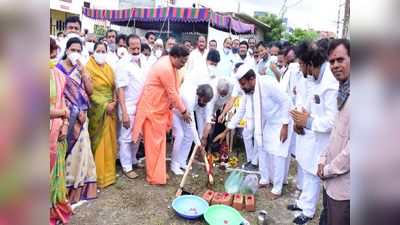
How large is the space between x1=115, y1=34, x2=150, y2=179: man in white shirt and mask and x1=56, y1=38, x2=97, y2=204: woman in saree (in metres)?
0.56

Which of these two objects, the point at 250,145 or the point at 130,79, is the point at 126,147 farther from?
the point at 250,145

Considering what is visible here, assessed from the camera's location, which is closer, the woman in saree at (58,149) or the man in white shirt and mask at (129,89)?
the woman in saree at (58,149)

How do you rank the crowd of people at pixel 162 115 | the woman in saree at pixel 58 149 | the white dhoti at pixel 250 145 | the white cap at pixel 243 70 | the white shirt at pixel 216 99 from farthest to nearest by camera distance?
the white dhoti at pixel 250 145 → the white shirt at pixel 216 99 → the white cap at pixel 243 70 → the crowd of people at pixel 162 115 → the woman in saree at pixel 58 149

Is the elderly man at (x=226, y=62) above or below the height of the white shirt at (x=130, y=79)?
above

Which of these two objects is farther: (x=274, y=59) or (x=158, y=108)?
(x=274, y=59)

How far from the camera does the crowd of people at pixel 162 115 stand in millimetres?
2703

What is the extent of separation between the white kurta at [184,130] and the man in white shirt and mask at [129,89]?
0.67 metres

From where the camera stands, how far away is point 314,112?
2.85m

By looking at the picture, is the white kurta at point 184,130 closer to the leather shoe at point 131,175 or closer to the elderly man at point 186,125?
the elderly man at point 186,125

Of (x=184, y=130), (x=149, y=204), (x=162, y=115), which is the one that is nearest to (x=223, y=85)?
(x=184, y=130)

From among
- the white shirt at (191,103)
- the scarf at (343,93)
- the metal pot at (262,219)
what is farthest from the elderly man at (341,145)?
the white shirt at (191,103)

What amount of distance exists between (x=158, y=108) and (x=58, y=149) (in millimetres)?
1472

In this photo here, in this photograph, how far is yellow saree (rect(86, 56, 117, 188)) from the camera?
142 inches

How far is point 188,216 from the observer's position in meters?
2.94
